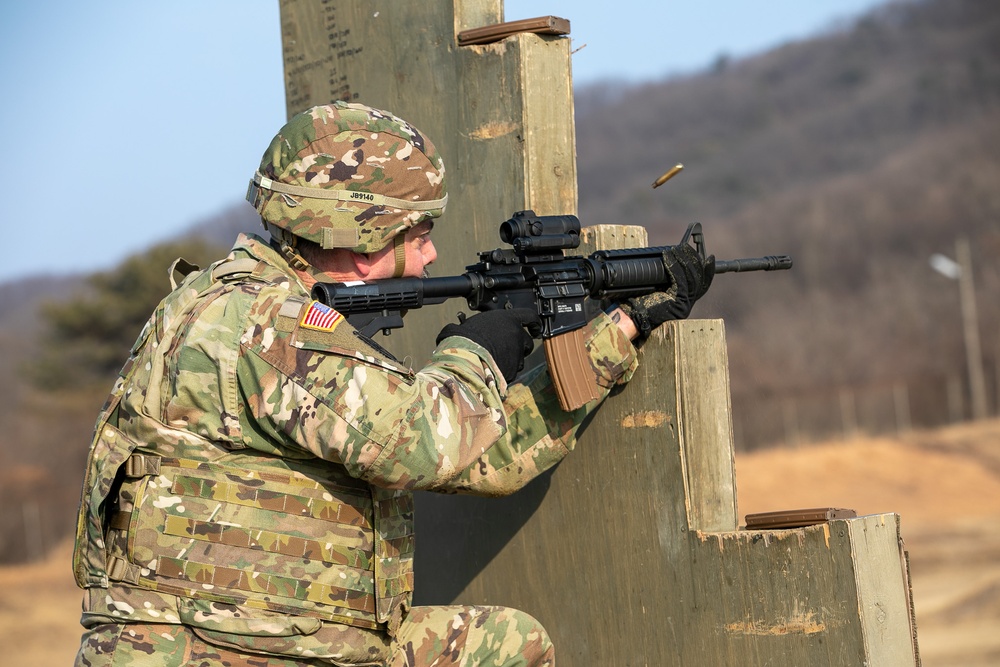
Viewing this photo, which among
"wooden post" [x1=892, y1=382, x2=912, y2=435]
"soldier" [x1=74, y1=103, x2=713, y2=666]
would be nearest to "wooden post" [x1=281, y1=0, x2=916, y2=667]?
"soldier" [x1=74, y1=103, x2=713, y2=666]

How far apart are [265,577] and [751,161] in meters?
87.5

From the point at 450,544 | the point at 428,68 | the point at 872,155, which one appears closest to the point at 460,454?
the point at 450,544

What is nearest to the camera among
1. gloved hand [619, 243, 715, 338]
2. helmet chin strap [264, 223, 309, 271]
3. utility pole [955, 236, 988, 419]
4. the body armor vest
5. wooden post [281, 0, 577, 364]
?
the body armor vest

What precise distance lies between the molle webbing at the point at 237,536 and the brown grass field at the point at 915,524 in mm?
10122

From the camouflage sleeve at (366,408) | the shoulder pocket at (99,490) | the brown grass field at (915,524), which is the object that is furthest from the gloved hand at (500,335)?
the brown grass field at (915,524)

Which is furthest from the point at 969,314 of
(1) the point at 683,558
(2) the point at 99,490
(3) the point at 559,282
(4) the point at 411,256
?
(2) the point at 99,490

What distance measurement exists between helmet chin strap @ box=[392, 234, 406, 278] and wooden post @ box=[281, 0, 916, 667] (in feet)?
2.44

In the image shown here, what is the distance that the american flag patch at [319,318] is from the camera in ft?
9.31

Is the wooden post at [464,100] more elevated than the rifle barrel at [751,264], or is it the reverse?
the wooden post at [464,100]

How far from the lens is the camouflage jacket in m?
2.81

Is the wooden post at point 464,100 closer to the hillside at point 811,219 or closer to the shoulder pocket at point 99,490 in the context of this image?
the hillside at point 811,219

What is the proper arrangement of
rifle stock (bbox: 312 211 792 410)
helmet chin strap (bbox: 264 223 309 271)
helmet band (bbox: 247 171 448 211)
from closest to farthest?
helmet band (bbox: 247 171 448 211) < helmet chin strap (bbox: 264 223 309 271) < rifle stock (bbox: 312 211 792 410)

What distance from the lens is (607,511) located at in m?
3.76

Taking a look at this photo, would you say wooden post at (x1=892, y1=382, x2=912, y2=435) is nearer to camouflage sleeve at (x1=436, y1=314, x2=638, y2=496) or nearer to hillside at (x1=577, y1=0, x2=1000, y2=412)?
hillside at (x1=577, y1=0, x2=1000, y2=412)
